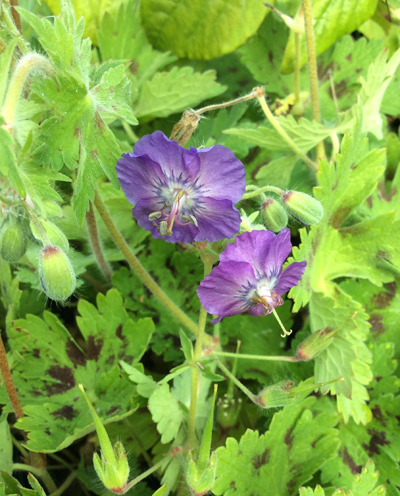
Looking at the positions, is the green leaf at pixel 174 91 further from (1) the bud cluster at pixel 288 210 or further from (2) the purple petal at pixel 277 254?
(2) the purple petal at pixel 277 254

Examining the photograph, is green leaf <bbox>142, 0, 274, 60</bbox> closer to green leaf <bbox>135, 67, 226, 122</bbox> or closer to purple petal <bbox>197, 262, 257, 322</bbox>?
green leaf <bbox>135, 67, 226, 122</bbox>

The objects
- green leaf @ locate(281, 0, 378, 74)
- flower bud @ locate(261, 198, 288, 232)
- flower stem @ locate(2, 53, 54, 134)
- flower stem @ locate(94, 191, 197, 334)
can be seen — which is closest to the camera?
flower stem @ locate(2, 53, 54, 134)

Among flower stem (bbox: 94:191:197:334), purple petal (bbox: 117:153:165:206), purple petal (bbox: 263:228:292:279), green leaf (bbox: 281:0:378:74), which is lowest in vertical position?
flower stem (bbox: 94:191:197:334)

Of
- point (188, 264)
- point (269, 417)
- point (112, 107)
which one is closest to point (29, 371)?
point (188, 264)

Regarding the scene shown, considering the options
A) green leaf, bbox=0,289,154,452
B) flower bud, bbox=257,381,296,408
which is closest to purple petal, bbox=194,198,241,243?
flower bud, bbox=257,381,296,408

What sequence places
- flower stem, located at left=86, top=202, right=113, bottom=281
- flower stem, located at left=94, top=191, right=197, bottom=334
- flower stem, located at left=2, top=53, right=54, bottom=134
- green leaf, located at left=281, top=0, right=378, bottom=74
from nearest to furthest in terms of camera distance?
flower stem, located at left=2, top=53, right=54, bottom=134 < flower stem, located at left=94, top=191, right=197, bottom=334 < flower stem, located at left=86, top=202, right=113, bottom=281 < green leaf, located at left=281, top=0, right=378, bottom=74

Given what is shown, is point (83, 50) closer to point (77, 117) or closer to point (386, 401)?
point (77, 117)

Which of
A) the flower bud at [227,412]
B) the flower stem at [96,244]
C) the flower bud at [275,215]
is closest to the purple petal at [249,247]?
the flower bud at [275,215]
